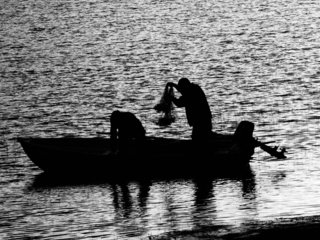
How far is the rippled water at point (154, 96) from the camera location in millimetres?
19422

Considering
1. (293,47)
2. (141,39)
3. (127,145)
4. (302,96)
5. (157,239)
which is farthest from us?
(141,39)

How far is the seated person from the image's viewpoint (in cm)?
2402

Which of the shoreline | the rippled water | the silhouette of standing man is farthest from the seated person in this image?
the shoreline

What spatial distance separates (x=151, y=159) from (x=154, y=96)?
19858 mm

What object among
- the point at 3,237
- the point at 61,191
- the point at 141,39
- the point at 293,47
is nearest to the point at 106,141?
the point at 61,191

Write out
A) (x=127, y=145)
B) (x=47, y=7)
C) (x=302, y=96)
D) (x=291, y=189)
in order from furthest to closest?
(x=47, y=7), (x=302, y=96), (x=127, y=145), (x=291, y=189)

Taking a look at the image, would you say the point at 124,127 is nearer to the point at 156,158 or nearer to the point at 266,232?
the point at 156,158

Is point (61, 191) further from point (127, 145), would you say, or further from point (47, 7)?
point (47, 7)

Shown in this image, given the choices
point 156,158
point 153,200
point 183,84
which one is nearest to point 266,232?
point 153,200

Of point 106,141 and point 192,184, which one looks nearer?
point 192,184

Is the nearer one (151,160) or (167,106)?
(167,106)

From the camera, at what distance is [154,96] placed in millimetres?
44406

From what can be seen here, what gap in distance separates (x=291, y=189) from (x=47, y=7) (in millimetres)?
96649

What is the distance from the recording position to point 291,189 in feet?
69.8
